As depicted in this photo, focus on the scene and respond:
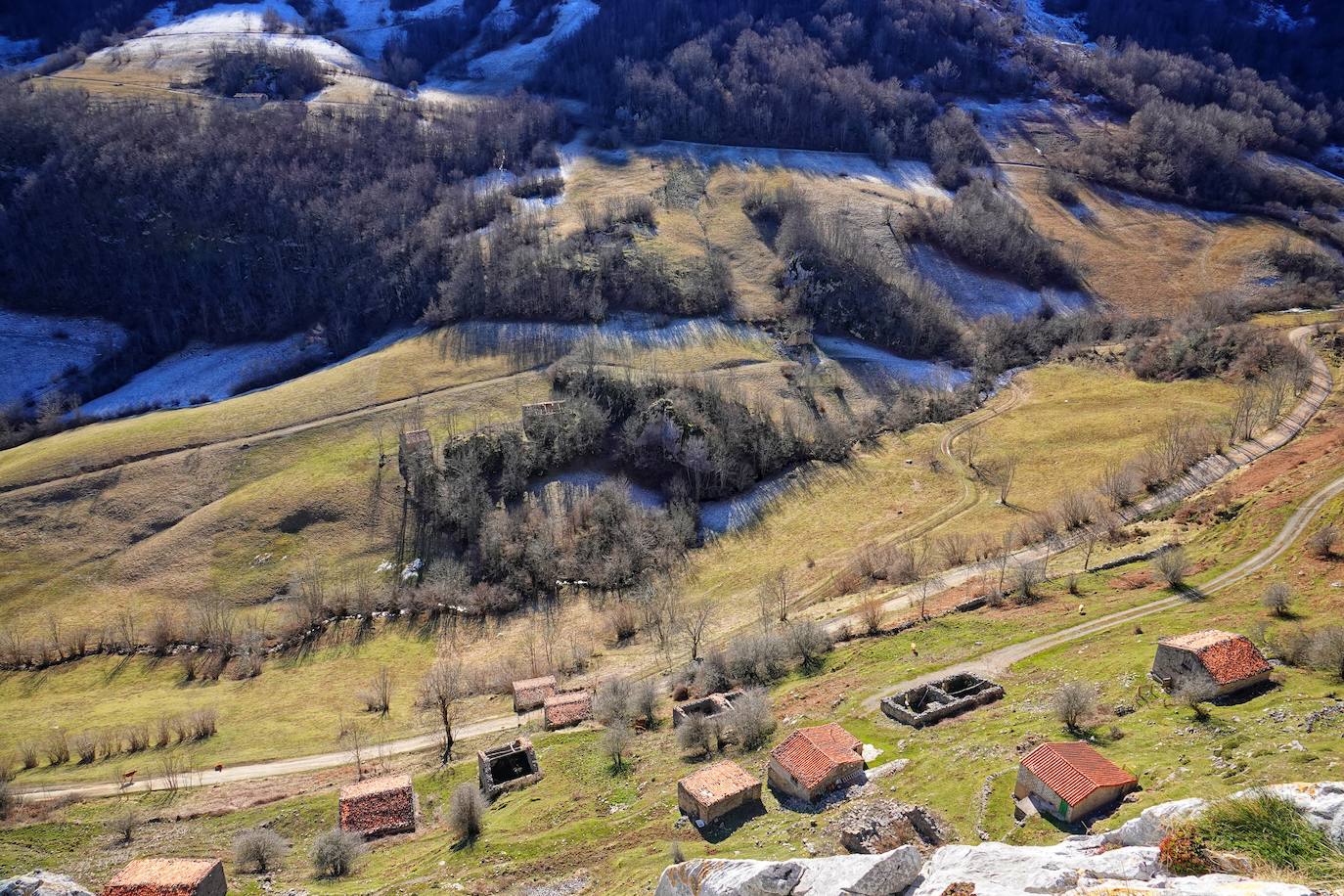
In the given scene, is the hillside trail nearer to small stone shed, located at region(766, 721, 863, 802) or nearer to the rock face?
small stone shed, located at region(766, 721, 863, 802)

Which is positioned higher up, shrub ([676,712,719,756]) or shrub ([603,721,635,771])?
shrub ([676,712,719,756])

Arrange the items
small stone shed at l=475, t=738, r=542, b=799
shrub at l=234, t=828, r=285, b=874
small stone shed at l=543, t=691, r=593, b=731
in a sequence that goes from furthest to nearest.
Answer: small stone shed at l=543, t=691, r=593, b=731 → small stone shed at l=475, t=738, r=542, b=799 → shrub at l=234, t=828, r=285, b=874

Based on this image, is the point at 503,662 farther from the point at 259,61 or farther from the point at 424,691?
the point at 259,61

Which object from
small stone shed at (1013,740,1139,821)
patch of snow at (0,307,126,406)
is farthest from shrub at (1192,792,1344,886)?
patch of snow at (0,307,126,406)

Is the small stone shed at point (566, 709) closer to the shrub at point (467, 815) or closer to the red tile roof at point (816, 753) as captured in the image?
the shrub at point (467, 815)

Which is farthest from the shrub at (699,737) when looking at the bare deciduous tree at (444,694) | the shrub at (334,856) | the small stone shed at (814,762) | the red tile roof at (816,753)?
the shrub at (334,856)

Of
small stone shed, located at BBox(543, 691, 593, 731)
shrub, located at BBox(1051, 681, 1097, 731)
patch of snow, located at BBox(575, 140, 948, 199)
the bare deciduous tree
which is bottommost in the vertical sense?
the bare deciduous tree
